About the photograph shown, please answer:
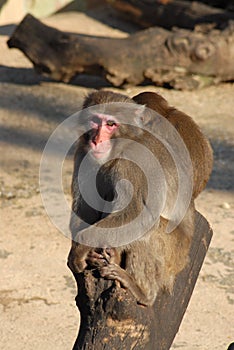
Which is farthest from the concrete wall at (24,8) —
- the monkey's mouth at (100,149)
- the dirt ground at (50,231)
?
the monkey's mouth at (100,149)

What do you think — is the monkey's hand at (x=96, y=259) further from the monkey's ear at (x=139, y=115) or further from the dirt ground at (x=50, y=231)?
the dirt ground at (x=50, y=231)

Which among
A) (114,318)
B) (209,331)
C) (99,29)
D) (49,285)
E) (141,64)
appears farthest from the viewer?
(99,29)

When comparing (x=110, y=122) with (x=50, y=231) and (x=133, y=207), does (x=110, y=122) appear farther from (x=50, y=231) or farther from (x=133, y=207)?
(x=50, y=231)

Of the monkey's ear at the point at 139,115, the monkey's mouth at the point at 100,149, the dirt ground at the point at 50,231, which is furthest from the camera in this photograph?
the dirt ground at the point at 50,231

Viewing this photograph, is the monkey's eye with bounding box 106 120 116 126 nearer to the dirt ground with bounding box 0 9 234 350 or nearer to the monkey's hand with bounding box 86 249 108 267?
the monkey's hand with bounding box 86 249 108 267

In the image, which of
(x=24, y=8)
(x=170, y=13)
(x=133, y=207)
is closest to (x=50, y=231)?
(x=133, y=207)

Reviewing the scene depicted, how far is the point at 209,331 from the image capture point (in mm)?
5055

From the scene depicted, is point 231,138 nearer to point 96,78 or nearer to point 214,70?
point 214,70

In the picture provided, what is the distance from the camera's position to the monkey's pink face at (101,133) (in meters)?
3.50

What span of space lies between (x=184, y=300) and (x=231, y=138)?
446 cm

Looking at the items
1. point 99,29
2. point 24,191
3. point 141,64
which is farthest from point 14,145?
point 99,29

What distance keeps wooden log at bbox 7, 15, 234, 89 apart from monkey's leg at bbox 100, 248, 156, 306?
549cm

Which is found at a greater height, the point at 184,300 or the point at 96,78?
the point at 184,300

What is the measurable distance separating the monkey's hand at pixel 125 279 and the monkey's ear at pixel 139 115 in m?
0.75
